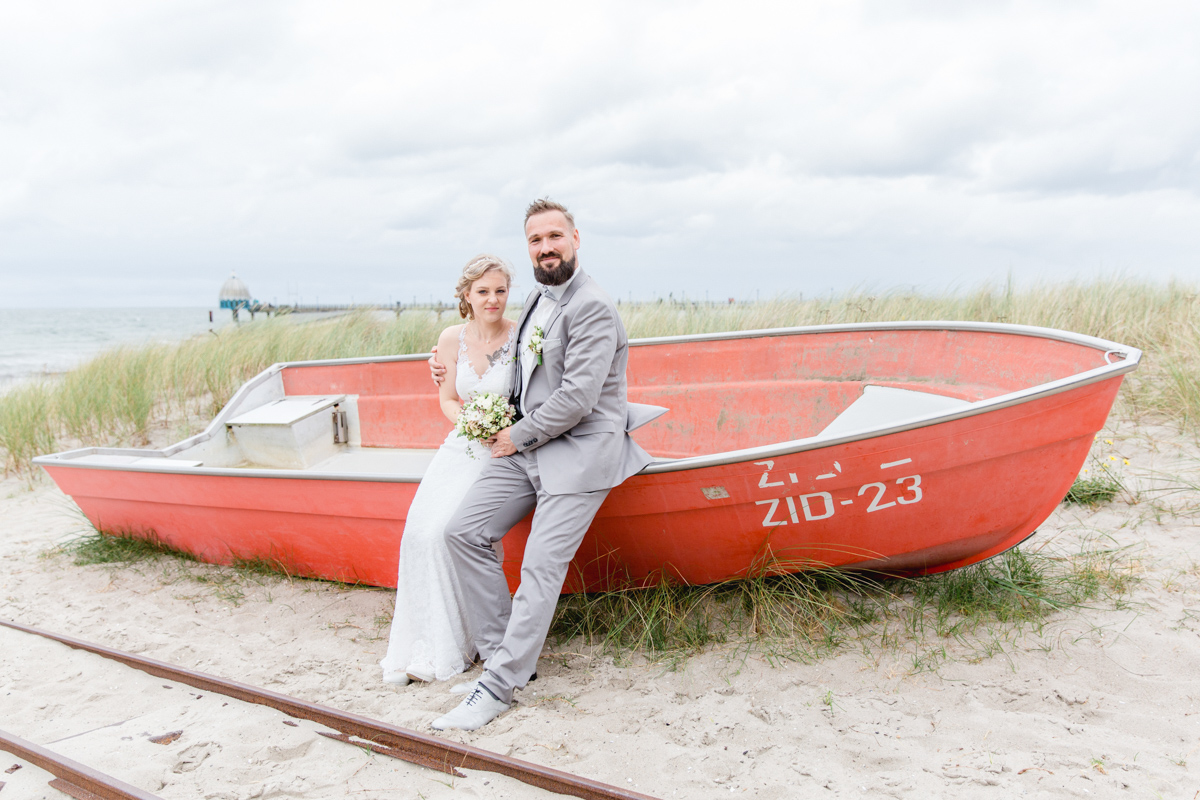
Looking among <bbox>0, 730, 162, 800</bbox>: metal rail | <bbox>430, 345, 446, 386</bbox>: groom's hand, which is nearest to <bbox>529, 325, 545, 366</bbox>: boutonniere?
<bbox>430, 345, 446, 386</bbox>: groom's hand

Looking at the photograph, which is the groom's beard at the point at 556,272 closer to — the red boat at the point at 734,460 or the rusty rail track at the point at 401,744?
the red boat at the point at 734,460

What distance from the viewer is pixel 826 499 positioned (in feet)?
10.2

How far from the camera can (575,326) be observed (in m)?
3.06

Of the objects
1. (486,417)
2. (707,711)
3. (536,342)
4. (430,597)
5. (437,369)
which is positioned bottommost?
(707,711)

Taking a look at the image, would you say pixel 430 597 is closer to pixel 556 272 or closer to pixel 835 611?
pixel 556 272

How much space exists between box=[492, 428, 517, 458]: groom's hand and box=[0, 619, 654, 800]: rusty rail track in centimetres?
111

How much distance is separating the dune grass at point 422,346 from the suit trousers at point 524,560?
16.7ft

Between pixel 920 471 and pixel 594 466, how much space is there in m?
1.28

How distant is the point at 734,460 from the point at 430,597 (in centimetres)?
143

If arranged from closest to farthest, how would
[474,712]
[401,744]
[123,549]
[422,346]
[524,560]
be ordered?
[401,744] → [474,712] → [524,560] → [123,549] → [422,346]

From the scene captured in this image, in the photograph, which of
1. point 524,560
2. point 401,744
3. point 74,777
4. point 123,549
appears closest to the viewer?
point 74,777

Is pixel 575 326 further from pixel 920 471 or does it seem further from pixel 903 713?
pixel 903 713

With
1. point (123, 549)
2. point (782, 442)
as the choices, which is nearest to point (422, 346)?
point (123, 549)

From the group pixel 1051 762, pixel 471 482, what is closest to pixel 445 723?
pixel 471 482
